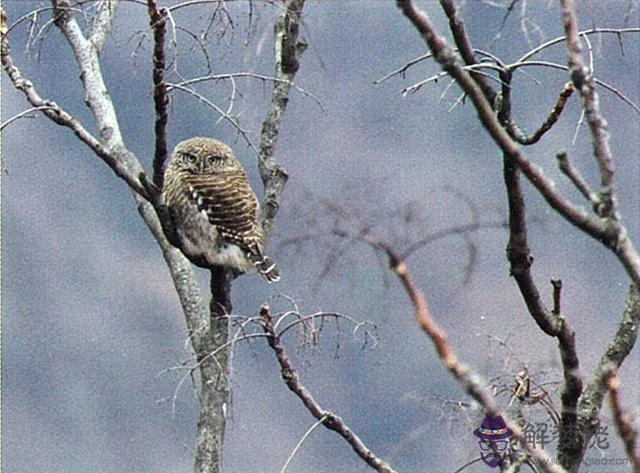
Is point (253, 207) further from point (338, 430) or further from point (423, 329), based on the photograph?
point (423, 329)

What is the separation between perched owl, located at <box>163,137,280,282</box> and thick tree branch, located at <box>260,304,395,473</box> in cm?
96

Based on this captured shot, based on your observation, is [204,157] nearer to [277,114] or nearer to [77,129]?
[277,114]

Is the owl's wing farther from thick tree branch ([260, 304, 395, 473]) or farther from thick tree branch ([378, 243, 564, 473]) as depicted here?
thick tree branch ([378, 243, 564, 473])

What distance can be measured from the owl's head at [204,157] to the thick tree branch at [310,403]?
5.39ft

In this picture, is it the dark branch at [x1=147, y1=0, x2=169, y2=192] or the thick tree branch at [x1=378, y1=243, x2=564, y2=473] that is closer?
the thick tree branch at [x1=378, y1=243, x2=564, y2=473]

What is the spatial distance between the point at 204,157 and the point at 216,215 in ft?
1.74

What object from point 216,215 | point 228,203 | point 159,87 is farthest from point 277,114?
point 159,87

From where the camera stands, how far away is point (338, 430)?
10.6 ft

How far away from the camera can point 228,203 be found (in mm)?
4465

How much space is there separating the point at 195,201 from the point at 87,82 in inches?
36.8

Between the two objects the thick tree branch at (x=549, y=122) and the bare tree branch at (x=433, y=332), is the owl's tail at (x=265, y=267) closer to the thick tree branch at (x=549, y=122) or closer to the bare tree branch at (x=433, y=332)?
the thick tree branch at (x=549, y=122)

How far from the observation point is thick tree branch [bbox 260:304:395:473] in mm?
3188

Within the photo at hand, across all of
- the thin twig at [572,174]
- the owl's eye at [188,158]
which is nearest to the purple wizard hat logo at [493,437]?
the thin twig at [572,174]

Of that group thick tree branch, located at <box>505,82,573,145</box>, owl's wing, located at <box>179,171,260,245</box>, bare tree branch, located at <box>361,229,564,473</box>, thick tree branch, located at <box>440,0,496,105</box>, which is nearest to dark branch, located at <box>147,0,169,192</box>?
owl's wing, located at <box>179,171,260,245</box>
